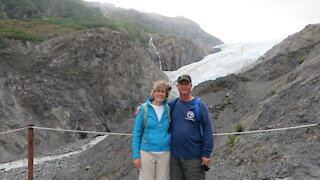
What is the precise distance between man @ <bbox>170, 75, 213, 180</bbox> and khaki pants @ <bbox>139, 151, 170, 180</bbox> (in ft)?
0.37

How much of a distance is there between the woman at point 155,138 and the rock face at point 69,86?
16.4m

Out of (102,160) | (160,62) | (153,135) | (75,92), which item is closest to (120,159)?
(102,160)

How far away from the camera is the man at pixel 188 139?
4250mm

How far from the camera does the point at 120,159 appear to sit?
40.4ft

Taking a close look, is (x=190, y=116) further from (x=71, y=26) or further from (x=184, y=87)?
(x=71, y=26)

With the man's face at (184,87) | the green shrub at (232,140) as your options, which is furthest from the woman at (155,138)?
the green shrub at (232,140)

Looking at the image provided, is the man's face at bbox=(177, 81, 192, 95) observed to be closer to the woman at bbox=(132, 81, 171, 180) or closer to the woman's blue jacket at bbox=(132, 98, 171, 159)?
the woman at bbox=(132, 81, 171, 180)

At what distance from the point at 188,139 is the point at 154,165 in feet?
1.98

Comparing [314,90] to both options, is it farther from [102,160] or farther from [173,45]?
[173,45]

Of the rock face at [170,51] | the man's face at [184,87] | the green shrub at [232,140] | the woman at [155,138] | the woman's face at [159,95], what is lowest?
the green shrub at [232,140]

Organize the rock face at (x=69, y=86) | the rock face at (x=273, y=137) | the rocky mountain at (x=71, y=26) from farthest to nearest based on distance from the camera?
Result: the rocky mountain at (x=71, y=26), the rock face at (x=69, y=86), the rock face at (x=273, y=137)

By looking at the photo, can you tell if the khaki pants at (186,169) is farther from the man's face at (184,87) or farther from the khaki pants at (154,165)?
the man's face at (184,87)

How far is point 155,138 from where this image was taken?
4.30 metres

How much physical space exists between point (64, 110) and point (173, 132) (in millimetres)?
21102
